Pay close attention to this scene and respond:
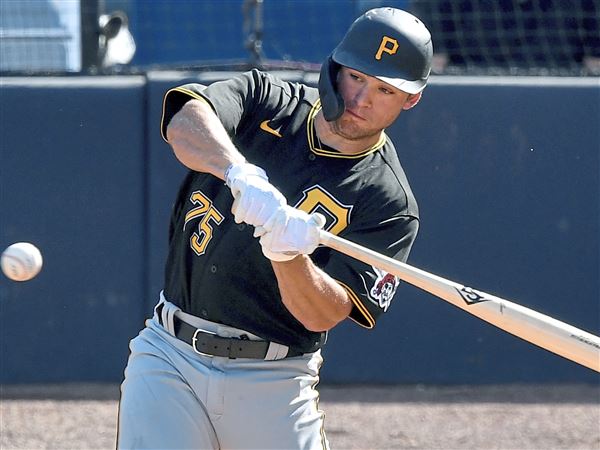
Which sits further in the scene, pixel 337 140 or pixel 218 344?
pixel 337 140

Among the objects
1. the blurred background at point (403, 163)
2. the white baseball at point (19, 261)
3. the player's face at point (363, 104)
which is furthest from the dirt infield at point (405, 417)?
the player's face at point (363, 104)

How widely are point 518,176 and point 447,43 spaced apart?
1061 mm

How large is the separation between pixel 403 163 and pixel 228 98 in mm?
2690

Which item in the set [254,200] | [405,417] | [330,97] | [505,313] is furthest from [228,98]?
[405,417]

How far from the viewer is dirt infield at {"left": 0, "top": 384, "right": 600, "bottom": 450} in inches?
190

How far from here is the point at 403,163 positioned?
5594mm

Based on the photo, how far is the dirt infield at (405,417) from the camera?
4.83 m

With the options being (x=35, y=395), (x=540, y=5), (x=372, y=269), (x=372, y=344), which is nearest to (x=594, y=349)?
(x=372, y=269)

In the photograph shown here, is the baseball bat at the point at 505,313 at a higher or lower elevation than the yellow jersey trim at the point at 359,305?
higher

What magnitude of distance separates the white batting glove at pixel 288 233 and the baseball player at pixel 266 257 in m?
0.23

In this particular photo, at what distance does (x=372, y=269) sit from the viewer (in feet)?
9.70

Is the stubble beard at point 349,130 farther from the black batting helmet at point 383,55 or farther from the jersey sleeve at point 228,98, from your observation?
the jersey sleeve at point 228,98

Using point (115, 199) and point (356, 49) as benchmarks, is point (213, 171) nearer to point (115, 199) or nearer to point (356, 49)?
point (356, 49)

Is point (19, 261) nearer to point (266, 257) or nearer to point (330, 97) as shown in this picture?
point (266, 257)
